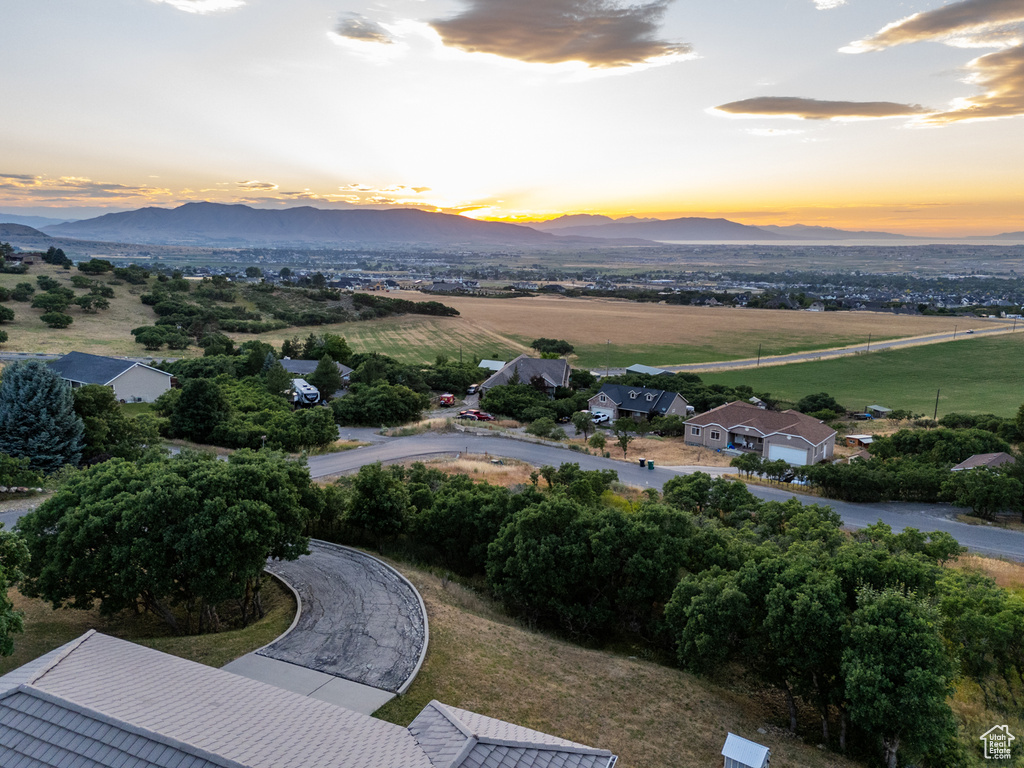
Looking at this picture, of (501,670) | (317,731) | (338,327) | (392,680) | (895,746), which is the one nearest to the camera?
(317,731)

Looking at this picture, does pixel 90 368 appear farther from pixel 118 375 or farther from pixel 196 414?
pixel 196 414

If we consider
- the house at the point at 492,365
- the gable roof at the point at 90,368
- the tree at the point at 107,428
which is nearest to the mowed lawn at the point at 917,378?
the house at the point at 492,365

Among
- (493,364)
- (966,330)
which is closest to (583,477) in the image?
(493,364)

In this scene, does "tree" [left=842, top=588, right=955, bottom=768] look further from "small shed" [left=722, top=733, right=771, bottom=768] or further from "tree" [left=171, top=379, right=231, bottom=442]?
"tree" [left=171, top=379, right=231, bottom=442]

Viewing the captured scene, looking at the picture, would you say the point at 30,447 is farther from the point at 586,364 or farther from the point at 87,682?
the point at 586,364

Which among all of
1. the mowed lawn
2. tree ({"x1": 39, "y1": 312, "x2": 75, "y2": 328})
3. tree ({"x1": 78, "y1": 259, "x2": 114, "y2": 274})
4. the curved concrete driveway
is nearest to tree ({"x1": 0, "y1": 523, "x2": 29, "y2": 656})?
the curved concrete driveway
